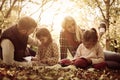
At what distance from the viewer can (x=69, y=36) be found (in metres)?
8.40

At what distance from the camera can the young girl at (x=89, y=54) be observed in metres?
6.25

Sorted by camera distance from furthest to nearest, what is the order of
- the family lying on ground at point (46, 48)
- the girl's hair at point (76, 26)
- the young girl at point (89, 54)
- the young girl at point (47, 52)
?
the girl's hair at point (76, 26) < the young girl at point (47, 52) < the family lying on ground at point (46, 48) < the young girl at point (89, 54)

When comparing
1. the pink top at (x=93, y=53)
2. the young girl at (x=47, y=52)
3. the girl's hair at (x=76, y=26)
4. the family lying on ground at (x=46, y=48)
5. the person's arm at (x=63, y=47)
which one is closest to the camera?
the family lying on ground at (x=46, y=48)

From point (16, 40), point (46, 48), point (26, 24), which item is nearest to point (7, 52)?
point (16, 40)

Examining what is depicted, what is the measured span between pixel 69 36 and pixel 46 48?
120 cm

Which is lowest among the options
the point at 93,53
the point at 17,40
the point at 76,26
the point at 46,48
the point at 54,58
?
the point at 54,58

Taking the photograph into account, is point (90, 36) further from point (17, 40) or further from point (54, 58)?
point (17, 40)

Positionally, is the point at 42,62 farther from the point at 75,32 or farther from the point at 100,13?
the point at 100,13

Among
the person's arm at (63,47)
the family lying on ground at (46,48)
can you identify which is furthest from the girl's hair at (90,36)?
the person's arm at (63,47)

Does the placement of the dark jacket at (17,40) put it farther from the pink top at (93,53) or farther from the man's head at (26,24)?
the pink top at (93,53)

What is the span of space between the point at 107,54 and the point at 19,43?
2.53 metres

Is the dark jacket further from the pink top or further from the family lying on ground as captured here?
the pink top

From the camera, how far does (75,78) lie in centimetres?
455

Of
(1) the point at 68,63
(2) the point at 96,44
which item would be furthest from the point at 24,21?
(2) the point at 96,44
